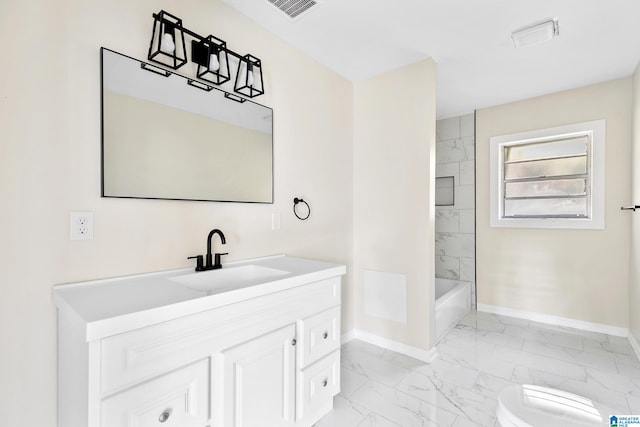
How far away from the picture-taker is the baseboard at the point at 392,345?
96.1 inches

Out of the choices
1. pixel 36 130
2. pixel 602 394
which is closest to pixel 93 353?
pixel 36 130

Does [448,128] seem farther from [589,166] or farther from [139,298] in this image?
[139,298]

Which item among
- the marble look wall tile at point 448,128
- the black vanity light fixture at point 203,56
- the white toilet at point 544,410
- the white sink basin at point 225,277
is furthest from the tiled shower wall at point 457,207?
the white sink basin at point 225,277

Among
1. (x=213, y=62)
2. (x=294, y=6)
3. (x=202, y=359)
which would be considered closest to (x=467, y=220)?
(x=294, y=6)

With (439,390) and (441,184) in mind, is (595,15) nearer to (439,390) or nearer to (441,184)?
(441,184)

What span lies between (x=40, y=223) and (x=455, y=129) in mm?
3940

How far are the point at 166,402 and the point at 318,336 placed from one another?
0.80 meters

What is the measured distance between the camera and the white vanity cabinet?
3.00ft

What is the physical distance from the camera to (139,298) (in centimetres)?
110

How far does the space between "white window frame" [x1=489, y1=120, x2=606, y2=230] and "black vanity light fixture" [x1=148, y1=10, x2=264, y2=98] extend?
2.84 metres

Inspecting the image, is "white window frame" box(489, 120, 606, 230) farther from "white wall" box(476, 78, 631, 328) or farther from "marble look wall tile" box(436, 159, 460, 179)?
"marble look wall tile" box(436, 159, 460, 179)

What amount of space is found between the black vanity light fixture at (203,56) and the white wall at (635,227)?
305 centimetres

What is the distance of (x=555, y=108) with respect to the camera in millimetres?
3139

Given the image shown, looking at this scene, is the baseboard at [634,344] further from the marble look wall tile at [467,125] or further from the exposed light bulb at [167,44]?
the exposed light bulb at [167,44]
